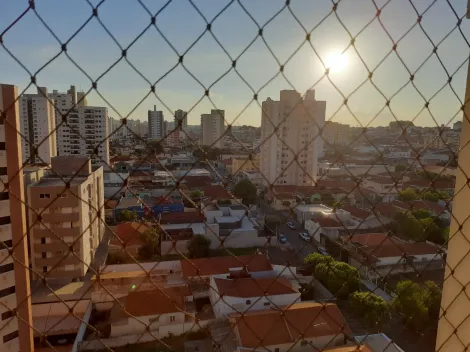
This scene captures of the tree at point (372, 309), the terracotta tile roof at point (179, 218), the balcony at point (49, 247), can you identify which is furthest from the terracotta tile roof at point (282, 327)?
the terracotta tile roof at point (179, 218)

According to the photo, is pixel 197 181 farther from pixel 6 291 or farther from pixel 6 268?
pixel 6 291

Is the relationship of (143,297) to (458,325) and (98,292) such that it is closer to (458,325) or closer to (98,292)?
(98,292)

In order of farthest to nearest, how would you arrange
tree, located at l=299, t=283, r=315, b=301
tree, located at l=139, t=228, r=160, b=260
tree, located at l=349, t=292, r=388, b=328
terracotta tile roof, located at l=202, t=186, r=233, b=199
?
1. terracotta tile roof, located at l=202, t=186, r=233, b=199
2. tree, located at l=139, t=228, r=160, b=260
3. tree, located at l=299, t=283, r=315, b=301
4. tree, located at l=349, t=292, r=388, b=328

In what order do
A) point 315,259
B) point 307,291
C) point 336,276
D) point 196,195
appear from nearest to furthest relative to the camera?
point 336,276, point 307,291, point 315,259, point 196,195

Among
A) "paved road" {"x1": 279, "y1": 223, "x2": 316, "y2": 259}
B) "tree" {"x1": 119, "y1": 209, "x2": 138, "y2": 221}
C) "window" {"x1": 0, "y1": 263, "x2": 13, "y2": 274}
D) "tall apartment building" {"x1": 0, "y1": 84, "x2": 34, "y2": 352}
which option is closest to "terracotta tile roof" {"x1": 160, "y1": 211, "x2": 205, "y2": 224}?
"tree" {"x1": 119, "y1": 209, "x2": 138, "y2": 221}

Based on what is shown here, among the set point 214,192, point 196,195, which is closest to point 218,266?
point 196,195

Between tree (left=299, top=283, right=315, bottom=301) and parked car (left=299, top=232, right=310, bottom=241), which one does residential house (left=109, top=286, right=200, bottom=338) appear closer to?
tree (left=299, top=283, right=315, bottom=301)

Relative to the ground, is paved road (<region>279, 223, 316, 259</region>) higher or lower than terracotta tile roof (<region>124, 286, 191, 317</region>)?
lower
